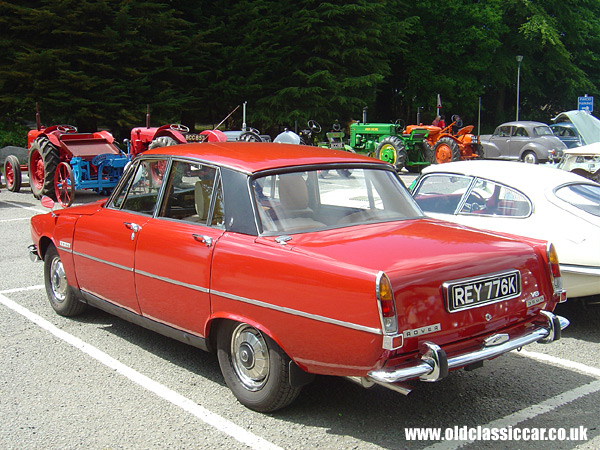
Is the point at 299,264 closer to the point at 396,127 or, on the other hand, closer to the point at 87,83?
the point at 396,127

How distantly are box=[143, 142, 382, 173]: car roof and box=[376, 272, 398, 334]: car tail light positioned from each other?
1.32m

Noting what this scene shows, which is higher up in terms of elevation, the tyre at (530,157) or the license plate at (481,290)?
the license plate at (481,290)

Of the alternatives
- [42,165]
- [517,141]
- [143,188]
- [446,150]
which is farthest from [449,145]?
[143,188]

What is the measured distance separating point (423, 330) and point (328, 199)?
4.68 ft

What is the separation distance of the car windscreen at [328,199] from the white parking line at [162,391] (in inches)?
46.7

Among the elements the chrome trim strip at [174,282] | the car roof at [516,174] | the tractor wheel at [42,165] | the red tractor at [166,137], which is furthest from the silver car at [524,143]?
the chrome trim strip at [174,282]

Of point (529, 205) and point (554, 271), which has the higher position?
point (529, 205)

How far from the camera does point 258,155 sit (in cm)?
460

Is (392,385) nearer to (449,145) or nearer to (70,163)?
(70,163)

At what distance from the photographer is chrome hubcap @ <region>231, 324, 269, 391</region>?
3980mm

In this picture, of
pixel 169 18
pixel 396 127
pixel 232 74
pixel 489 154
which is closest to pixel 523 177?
pixel 396 127

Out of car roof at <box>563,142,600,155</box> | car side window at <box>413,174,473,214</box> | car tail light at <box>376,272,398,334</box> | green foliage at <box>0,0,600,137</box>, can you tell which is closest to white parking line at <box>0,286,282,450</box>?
car tail light at <box>376,272,398,334</box>

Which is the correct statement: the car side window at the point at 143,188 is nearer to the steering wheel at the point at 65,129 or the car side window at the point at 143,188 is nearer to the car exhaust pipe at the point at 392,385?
the car exhaust pipe at the point at 392,385

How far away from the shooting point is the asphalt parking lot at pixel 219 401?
374cm
